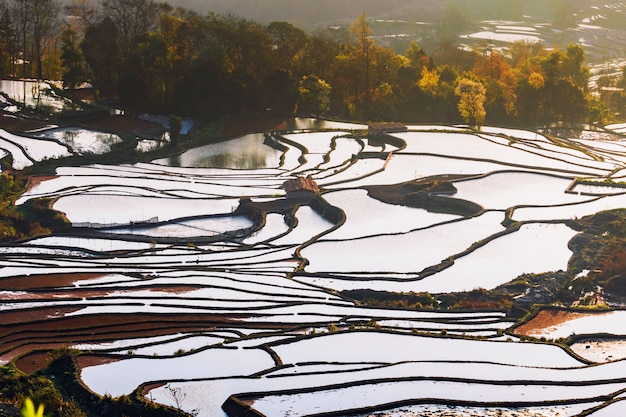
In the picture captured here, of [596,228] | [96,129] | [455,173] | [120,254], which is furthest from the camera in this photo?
[96,129]

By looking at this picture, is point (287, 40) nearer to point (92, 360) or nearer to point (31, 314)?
point (31, 314)

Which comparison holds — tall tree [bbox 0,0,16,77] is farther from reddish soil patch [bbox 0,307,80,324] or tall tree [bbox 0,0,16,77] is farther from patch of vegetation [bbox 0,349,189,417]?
patch of vegetation [bbox 0,349,189,417]

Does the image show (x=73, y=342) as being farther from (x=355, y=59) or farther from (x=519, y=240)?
(x=355, y=59)

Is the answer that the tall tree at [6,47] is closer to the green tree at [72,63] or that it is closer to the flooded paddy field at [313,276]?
the green tree at [72,63]

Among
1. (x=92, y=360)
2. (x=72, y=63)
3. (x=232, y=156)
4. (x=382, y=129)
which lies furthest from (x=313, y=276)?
(x=72, y=63)

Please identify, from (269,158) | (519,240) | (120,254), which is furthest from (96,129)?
(519,240)

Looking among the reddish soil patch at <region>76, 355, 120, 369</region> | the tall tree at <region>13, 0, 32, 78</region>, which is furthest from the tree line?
the reddish soil patch at <region>76, 355, 120, 369</region>

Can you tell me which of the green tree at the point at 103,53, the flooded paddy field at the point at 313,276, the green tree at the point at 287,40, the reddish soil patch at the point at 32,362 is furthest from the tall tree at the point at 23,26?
the reddish soil patch at the point at 32,362

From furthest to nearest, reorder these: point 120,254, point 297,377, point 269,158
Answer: point 269,158 < point 120,254 < point 297,377
